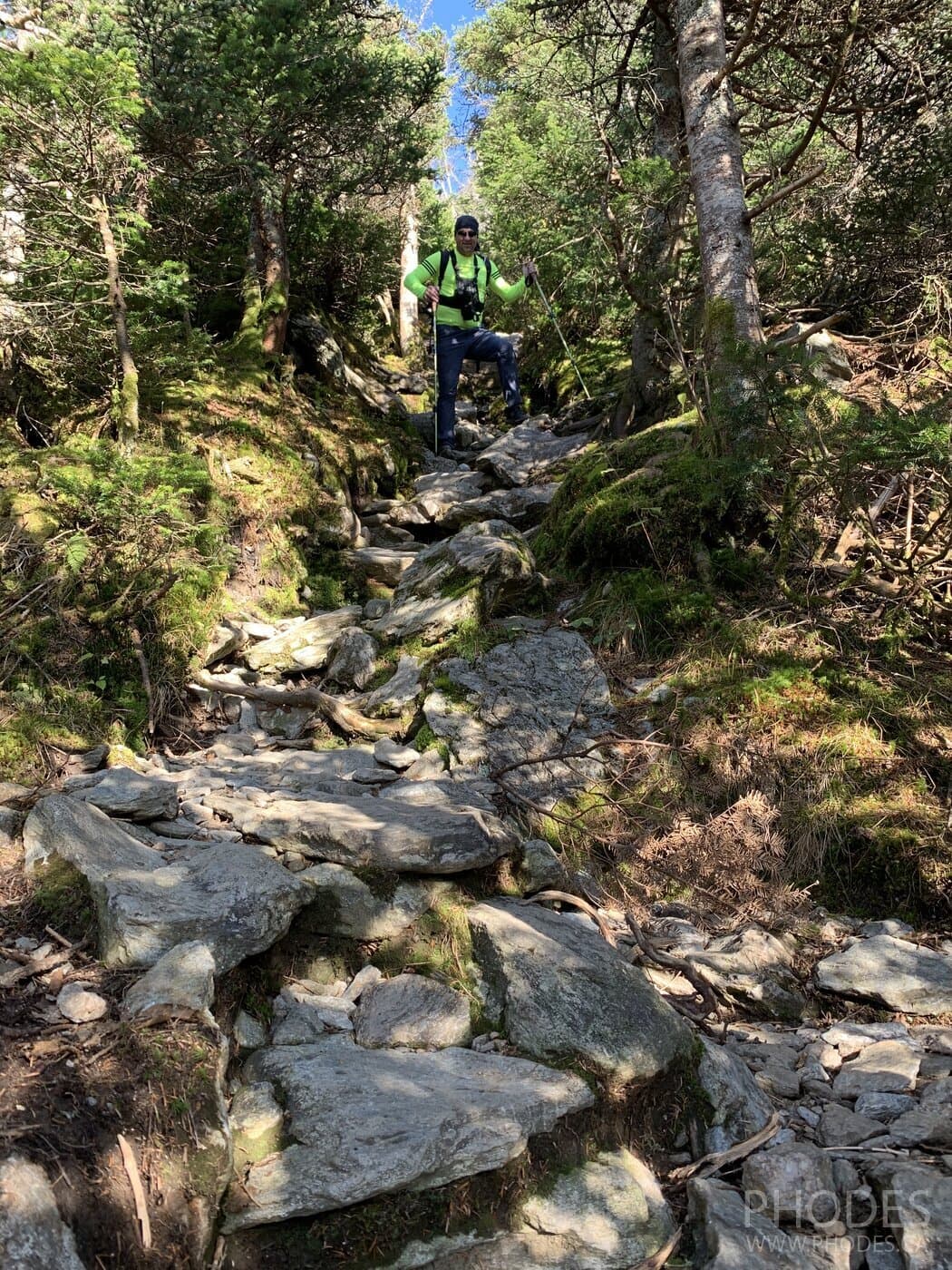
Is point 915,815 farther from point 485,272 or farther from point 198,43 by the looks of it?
point 198,43

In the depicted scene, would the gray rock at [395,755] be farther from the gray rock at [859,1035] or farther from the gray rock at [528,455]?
the gray rock at [528,455]

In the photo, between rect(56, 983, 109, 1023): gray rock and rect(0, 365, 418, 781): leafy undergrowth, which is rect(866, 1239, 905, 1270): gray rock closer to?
rect(56, 983, 109, 1023): gray rock

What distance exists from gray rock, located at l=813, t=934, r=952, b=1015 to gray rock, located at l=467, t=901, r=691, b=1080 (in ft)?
3.78

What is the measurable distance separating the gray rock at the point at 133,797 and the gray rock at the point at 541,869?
199 centimetres

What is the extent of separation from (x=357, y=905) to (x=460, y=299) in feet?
28.8

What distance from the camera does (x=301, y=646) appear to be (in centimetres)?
698

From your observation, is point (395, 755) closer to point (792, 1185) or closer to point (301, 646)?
point (301, 646)

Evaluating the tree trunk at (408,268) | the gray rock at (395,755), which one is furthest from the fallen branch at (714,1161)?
the tree trunk at (408,268)

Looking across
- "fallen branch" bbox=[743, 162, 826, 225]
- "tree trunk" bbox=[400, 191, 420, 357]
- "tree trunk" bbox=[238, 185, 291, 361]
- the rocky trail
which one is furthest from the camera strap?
"tree trunk" bbox=[400, 191, 420, 357]

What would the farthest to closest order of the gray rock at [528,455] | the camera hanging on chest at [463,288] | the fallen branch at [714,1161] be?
the gray rock at [528,455] < the camera hanging on chest at [463,288] < the fallen branch at [714,1161]

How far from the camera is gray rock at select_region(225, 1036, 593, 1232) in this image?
8.11ft

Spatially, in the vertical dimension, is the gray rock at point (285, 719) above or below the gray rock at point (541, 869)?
above

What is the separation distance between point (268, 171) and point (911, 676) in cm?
871

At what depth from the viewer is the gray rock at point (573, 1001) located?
3152 millimetres
